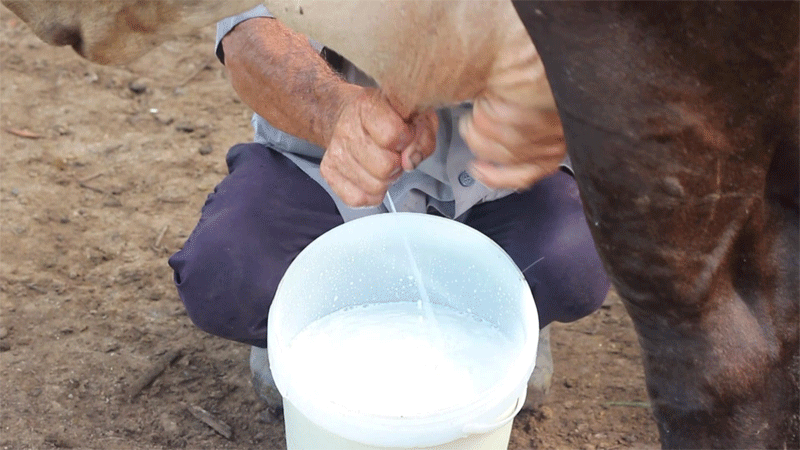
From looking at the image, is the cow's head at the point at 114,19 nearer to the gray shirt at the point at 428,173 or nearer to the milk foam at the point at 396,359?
the milk foam at the point at 396,359

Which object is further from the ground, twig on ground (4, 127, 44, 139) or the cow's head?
the cow's head

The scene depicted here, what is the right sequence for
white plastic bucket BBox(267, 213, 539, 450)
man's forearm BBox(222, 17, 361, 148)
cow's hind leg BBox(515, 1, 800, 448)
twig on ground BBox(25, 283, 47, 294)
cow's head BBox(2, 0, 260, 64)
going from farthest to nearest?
1. twig on ground BBox(25, 283, 47, 294)
2. man's forearm BBox(222, 17, 361, 148)
3. white plastic bucket BBox(267, 213, 539, 450)
4. cow's head BBox(2, 0, 260, 64)
5. cow's hind leg BBox(515, 1, 800, 448)

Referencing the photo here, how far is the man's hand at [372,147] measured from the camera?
120cm

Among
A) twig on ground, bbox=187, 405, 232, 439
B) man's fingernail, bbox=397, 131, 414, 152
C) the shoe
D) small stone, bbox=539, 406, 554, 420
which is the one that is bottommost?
small stone, bbox=539, 406, 554, 420

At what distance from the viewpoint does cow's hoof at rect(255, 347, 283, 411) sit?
5.61ft

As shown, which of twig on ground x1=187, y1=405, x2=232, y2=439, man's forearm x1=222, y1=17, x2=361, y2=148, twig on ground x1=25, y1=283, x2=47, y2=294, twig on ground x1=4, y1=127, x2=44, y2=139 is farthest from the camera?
twig on ground x1=4, y1=127, x2=44, y2=139

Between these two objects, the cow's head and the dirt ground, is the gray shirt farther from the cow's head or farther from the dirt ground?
the cow's head

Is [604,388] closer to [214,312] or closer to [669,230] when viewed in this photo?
[214,312]

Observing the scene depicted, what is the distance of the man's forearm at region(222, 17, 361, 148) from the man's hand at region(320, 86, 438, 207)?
0.17m

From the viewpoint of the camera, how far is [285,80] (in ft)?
5.25

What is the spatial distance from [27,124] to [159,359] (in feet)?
3.13

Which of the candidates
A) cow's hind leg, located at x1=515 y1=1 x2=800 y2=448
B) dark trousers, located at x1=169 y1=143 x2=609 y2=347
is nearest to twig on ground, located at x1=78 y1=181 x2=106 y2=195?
dark trousers, located at x1=169 y1=143 x2=609 y2=347

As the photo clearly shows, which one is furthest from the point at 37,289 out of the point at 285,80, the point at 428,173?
the point at 428,173

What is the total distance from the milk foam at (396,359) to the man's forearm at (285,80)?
29cm
